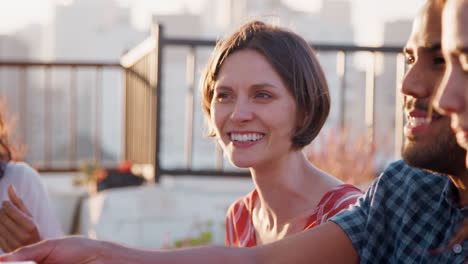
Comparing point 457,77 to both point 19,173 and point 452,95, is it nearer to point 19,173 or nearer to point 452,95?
point 452,95

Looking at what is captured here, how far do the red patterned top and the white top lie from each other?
23.6 inches

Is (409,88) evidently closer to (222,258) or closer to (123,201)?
(222,258)

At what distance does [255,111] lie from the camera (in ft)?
6.34

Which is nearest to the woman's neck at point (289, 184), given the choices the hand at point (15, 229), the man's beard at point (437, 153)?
the hand at point (15, 229)

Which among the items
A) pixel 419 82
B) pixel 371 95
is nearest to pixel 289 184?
pixel 419 82

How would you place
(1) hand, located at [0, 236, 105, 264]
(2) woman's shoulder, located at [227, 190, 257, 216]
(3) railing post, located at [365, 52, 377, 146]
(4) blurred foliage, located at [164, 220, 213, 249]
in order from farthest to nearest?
1. (3) railing post, located at [365, 52, 377, 146]
2. (4) blurred foliage, located at [164, 220, 213, 249]
3. (2) woman's shoulder, located at [227, 190, 257, 216]
4. (1) hand, located at [0, 236, 105, 264]

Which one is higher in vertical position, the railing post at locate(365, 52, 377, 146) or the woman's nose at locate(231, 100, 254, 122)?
the woman's nose at locate(231, 100, 254, 122)

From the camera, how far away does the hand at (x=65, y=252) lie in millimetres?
1012

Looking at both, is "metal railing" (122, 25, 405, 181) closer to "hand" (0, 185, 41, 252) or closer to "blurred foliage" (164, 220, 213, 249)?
"blurred foliage" (164, 220, 213, 249)

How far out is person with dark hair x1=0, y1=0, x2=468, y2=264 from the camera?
1.11 meters

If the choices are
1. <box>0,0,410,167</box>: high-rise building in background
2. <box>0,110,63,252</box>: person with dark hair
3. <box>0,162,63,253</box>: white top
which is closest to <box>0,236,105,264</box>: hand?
<box>0,110,63,252</box>: person with dark hair

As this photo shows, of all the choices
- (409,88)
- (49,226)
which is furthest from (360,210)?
(49,226)

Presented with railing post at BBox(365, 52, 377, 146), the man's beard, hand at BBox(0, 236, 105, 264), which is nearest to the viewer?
hand at BBox(0, 236, 105, 264)

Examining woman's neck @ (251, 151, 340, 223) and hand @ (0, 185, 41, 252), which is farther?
woman's neck @ (251, 151, 340, 223)
